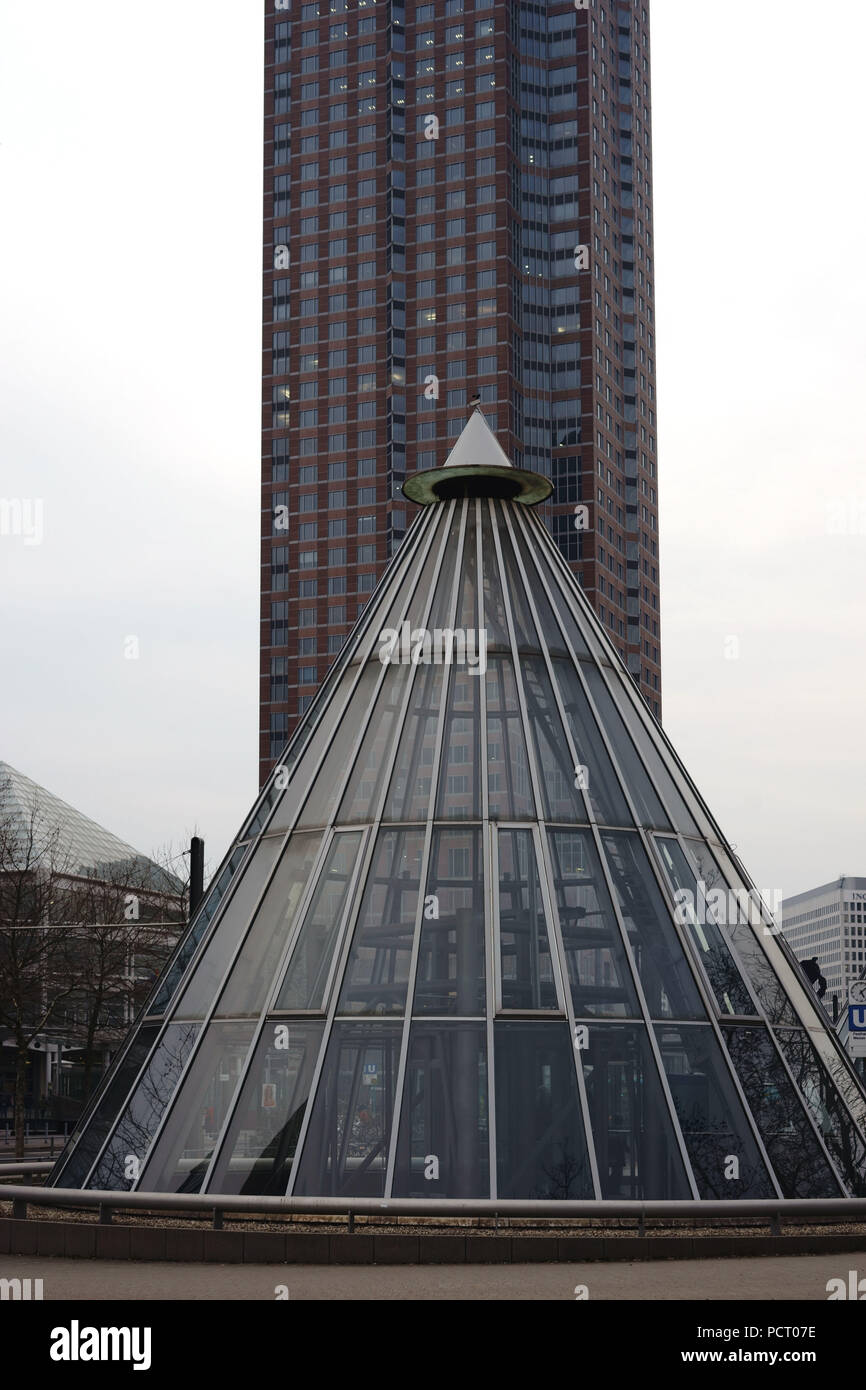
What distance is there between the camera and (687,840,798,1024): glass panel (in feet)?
70.8

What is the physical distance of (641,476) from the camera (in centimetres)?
14862

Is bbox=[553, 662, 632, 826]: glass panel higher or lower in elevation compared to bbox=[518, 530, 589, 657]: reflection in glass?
lower

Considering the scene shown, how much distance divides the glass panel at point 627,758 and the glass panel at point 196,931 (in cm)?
591

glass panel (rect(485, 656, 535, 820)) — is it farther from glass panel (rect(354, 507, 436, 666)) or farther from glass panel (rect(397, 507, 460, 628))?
glass panel (rect(354, 507, 436, 666))

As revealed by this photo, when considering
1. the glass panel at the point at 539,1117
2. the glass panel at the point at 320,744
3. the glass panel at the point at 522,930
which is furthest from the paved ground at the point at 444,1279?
the glass panel at the point at 320,744

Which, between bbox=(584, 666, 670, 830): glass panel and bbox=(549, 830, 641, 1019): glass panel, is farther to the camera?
bbox=(584, 666, 670, 830): glass panel

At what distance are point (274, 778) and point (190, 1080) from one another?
5.81 m

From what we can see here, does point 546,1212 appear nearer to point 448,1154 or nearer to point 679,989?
point 448,1154

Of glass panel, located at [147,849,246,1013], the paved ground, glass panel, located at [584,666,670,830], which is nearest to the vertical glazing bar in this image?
the paved ground

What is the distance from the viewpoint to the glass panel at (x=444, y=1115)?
60.8 ft

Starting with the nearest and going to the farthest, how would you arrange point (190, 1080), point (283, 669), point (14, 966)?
point (190, 1080) → point (14, 966) → point (283, 669)

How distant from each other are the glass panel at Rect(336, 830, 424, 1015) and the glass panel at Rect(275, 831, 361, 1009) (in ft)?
1.10

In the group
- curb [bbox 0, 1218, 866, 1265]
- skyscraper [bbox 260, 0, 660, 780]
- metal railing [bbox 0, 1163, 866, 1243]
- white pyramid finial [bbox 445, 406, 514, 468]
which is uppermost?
skyscraper [bbox 260, 0, 660, 780]
